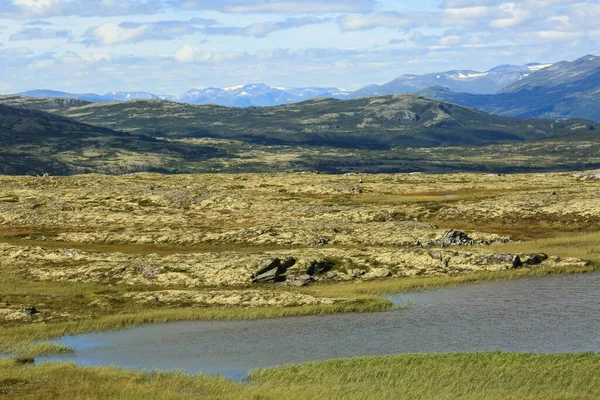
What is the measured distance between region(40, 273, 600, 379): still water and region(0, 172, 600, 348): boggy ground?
4.07 metres

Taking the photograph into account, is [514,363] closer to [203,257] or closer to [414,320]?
[414,320]

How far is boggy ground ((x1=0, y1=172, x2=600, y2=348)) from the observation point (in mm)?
69188

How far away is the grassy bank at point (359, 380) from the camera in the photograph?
130ft

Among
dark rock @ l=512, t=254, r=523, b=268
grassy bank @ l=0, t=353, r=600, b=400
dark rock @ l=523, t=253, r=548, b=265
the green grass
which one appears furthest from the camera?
dark rock @ l=523, t=253, r=548, b=265

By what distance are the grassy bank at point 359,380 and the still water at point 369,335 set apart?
3.62m

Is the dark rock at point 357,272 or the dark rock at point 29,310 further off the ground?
the dark rock at point 29,310

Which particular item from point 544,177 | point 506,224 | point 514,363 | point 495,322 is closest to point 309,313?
point 495,322

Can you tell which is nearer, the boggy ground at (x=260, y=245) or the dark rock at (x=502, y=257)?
the boggy ground at (x=260, y=245)

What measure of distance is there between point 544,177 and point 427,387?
136m

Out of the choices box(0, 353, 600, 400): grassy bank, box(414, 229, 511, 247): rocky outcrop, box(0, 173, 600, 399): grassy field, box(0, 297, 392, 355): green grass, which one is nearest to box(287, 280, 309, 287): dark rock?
box(0, 173, 600, 399): grassy field

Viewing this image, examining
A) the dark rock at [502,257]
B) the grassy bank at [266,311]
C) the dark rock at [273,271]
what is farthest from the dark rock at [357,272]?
the dark rock at [502,257]

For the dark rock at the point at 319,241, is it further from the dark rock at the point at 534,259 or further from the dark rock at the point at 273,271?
the dark rock at the point at 534,259

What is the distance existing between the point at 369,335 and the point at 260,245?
4264cm

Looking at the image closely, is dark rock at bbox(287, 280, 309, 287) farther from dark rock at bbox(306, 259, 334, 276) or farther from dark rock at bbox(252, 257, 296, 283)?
dark rock at bbox(306, 259, 334, 276)
